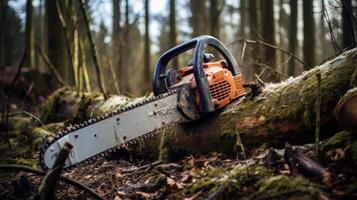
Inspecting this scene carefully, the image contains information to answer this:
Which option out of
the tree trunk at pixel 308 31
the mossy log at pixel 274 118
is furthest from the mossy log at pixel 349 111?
the tree trunk at pixel 308 31

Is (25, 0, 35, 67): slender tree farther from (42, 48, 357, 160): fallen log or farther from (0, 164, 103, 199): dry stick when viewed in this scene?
(0, 164, 103, 199): dry stick

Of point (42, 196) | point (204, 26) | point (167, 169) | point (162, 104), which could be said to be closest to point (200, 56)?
point (162, 104)

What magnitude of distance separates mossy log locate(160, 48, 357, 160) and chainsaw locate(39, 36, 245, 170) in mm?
188

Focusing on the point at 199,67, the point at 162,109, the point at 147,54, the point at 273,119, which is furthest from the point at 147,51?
the point at 273,119

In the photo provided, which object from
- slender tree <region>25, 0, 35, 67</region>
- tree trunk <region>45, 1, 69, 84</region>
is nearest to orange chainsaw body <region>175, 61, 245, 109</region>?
tree trunk <region>45, 1, 69, 84</region>

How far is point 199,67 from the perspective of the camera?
125 inches

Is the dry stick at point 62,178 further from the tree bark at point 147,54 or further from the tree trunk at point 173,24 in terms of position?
the tree bark at point 147,54

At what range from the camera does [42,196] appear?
221 cm

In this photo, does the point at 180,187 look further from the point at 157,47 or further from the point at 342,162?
the point at 157,47

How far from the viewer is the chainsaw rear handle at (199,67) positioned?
125 inches

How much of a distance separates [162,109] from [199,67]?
0.46m

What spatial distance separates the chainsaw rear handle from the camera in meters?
3.17

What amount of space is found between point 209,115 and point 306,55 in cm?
563

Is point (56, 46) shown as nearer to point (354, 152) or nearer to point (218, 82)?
point (218, 82)
